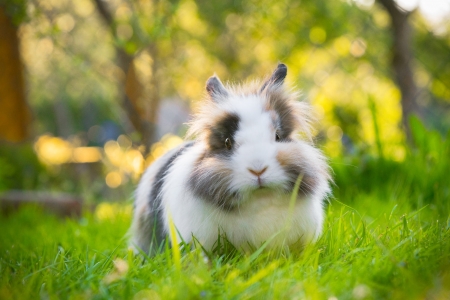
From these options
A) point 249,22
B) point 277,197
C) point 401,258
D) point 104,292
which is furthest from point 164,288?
point 249,22

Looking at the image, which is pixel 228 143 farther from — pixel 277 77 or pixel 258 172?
pixel 277 77

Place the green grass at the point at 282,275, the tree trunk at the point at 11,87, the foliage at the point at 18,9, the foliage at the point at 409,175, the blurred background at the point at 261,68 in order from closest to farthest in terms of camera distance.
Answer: the green grass at the point at 282,275, the foliage at the point at 409,175, the foliage at the point at 18,9, the blurred background at the point at 261,68, the tree trunk at the point at 11,87

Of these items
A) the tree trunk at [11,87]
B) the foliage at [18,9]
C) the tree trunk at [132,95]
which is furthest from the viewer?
the tree trunk at [11,87]

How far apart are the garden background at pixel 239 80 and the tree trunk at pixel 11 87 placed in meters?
0.02

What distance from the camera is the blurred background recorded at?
4.14 metres

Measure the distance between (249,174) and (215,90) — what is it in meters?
0.62

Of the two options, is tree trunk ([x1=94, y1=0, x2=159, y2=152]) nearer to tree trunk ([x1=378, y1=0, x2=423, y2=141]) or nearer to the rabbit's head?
tree trunk ([x1=378, y1=0, x2=423, y2=141])

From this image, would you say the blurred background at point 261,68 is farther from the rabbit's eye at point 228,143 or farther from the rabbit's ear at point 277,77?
the rabbit's eye at point 228,143

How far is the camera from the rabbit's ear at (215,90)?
2367 millimetres

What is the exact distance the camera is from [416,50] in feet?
18.2

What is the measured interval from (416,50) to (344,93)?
102 cm

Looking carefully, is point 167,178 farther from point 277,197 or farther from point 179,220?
point 277,197

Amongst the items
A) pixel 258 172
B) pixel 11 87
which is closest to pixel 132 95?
Answer: pixel 11 87

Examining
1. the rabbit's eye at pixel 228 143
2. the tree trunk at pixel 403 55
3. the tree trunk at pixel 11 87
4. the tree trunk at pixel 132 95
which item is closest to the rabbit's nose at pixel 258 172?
the rabbit's eye at pixel 228 143
